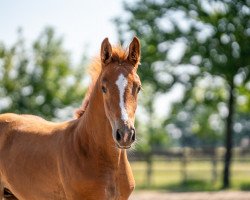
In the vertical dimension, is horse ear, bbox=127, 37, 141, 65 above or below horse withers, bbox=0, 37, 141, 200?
above

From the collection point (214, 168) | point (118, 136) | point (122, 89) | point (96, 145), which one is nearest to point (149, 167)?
point (214, 168)

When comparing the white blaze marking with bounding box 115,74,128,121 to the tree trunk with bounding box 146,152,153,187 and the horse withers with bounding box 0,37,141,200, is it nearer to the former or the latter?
the horse withers with bounding box 0,37,141,200

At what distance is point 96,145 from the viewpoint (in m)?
5.36

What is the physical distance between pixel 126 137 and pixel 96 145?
2.85ft

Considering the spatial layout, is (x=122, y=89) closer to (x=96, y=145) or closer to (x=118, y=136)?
(x=118, y=136)

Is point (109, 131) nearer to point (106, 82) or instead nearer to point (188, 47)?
point (106, 82)

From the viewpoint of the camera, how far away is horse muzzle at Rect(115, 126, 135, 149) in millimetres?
4554

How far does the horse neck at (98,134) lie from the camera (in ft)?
17.3

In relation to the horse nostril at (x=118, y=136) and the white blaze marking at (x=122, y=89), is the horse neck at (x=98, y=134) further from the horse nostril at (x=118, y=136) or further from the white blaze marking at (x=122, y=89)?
the horse nostril at (x=118, y=136)

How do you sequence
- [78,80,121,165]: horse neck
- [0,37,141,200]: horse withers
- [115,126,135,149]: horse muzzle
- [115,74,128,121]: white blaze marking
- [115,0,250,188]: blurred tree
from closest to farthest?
[115,126,135,149]: horse muzzle
[115,74,128,121]: white blaze marking
[0,37,141,200]: horse withers
[78,80,121,165]: horse neck
[115,0,250,188]: blurred tree

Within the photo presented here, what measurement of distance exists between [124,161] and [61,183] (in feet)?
2.17

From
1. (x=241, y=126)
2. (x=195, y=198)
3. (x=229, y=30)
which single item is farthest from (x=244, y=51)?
(x=241, y=126)

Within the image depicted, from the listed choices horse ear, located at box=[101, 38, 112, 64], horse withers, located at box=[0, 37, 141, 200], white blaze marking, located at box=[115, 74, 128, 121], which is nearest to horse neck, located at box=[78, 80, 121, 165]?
horse withers, located at box=[0, 37, 141, 200]

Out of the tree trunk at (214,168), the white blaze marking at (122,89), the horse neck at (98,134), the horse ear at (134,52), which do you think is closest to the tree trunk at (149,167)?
the tree trunk at (214,168)
